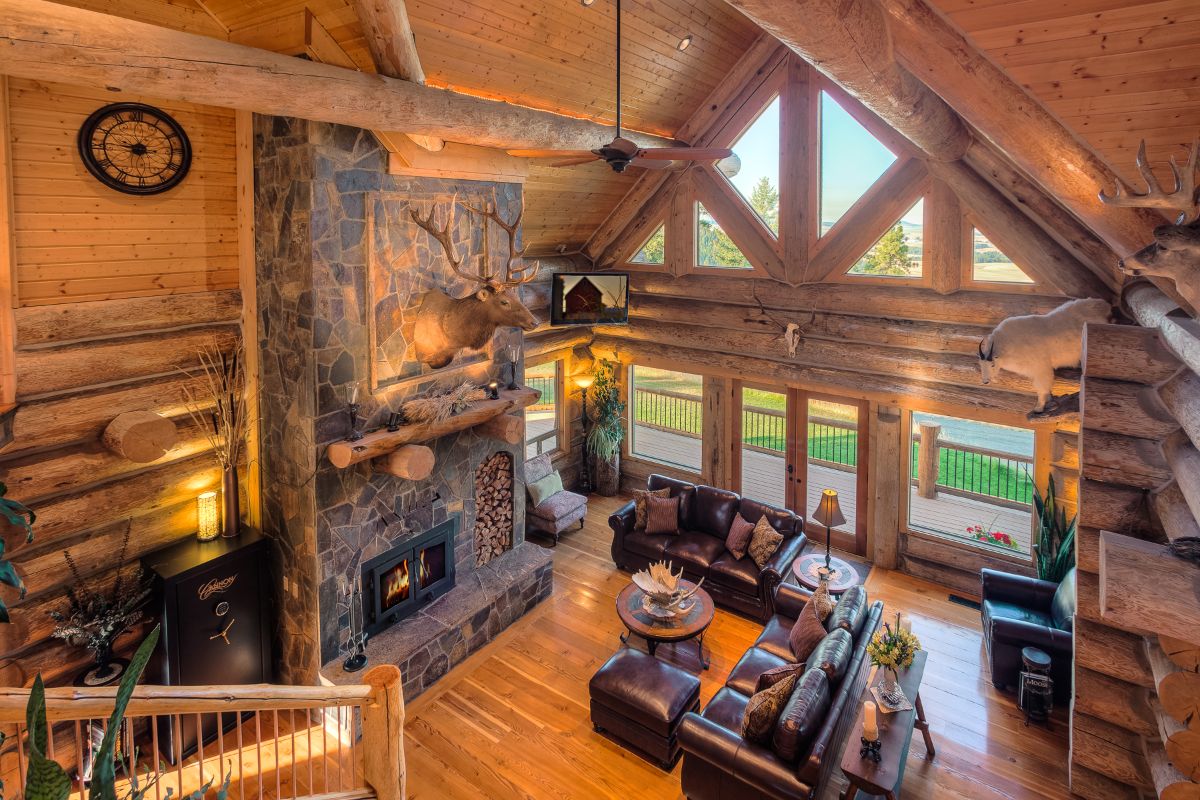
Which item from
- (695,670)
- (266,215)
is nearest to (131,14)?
(266,215)

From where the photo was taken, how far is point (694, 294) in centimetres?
971

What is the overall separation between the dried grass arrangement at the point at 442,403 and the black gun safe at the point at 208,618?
173 centimetres

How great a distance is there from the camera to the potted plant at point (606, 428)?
1064 centimetres

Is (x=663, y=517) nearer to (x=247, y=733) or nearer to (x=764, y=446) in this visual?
(x=764, y=446)

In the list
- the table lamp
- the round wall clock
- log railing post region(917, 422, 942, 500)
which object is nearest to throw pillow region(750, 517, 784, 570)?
the table lamp

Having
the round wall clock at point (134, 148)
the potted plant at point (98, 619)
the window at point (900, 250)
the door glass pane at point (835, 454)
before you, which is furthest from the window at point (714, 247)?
the potted plant at point (98, 619)

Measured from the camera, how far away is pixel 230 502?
18.9 ft

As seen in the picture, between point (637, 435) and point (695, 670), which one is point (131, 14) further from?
point (637, 435)

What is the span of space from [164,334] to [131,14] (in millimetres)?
2376

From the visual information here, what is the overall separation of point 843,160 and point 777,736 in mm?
6700

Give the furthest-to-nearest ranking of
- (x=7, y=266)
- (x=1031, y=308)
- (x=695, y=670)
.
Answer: (x=1031, y=308) < (x=695, y=670) < (x=7, y=266)

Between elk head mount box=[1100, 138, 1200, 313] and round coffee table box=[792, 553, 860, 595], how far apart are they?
13.7ft

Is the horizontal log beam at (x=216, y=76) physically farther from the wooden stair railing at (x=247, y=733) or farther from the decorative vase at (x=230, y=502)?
the decorative vase at (x=230, y=502)

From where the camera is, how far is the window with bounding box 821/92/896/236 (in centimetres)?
797
